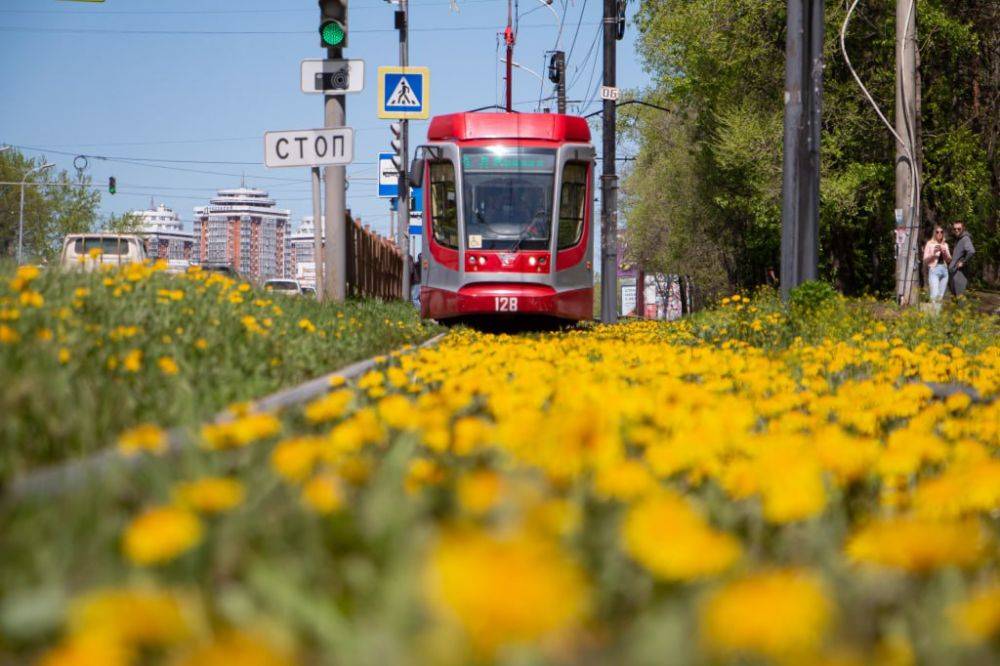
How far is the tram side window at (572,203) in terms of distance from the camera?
52.5 feet

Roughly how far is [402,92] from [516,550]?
17.9m

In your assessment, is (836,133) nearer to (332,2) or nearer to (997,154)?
(997,154)

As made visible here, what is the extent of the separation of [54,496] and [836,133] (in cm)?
2850

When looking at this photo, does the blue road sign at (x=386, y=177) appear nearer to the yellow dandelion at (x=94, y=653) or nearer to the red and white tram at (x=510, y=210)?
the red and white tram at (x=510, y=210)

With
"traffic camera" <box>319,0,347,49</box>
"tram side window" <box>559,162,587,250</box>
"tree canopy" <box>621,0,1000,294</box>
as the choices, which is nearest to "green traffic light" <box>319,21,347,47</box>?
"traffic camera" <box>319,0,347,49</box>

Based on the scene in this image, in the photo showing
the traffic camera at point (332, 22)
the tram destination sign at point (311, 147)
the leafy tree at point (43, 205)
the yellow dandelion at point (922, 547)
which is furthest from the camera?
the leafy tree at point (43, 205)

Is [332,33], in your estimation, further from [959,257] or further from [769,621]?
[959,257]

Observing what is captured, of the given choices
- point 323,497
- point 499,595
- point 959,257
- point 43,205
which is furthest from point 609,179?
point 43,205

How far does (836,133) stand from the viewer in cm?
2856

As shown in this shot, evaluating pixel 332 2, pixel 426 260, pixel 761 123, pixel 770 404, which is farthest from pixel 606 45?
pixel 770 404

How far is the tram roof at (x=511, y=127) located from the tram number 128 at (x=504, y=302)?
239 cm

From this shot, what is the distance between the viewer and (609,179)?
93.1ft

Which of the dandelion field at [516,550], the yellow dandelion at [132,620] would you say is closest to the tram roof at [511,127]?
the dandelion field at [516,550]

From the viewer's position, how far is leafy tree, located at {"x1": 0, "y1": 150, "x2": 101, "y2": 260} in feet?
268
